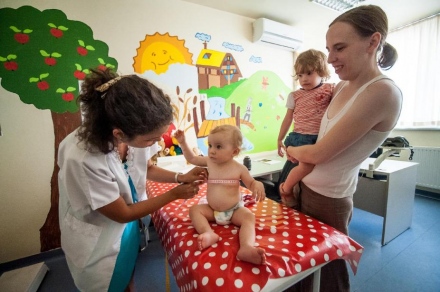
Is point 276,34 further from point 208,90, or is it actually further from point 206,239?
point 206,239

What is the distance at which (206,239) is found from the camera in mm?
862

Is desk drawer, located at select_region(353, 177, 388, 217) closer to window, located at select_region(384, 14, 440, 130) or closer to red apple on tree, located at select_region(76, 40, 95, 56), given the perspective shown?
window, located at select_region(384, 14, 440, 130)

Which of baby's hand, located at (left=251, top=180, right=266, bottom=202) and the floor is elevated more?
baby's hand, located at (left=251, top=180, right=266, bottom=202)

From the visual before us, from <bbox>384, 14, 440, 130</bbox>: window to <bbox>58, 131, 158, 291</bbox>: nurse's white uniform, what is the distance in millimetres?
4177

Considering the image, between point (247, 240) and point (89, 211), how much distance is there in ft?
2.39

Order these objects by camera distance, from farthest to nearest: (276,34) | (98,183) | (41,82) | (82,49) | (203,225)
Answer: (276,34)
(82,49)
(41,82)
(203,225)
(98,183)

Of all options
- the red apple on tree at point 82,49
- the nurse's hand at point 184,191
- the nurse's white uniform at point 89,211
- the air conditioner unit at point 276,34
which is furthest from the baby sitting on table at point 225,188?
the air conditioner unit at point 276,34

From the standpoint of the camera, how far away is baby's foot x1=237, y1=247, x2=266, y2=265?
72 centimetres

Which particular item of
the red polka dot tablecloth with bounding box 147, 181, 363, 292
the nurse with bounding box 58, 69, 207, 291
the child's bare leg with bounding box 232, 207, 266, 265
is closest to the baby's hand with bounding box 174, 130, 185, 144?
the nurse with bounding box 58, 69, 207, 291

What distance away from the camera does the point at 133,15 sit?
2.26 metres

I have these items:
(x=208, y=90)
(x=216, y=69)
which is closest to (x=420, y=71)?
(x=216, y=69)

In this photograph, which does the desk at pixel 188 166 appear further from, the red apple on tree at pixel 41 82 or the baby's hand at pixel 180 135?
the red apple on tree at pixel 41 82

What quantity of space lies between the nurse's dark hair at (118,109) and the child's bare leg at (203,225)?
504 millimetres

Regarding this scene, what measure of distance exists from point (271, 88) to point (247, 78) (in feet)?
1.80
